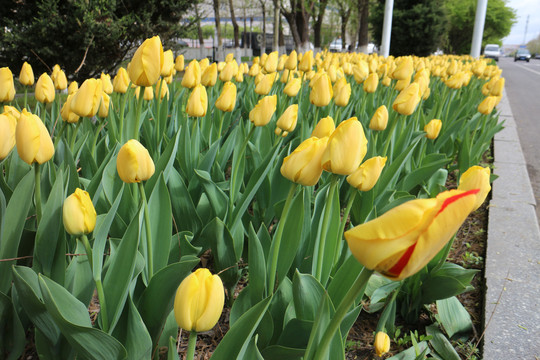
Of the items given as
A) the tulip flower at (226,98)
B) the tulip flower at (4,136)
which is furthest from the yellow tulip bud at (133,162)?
the tulip flower at (226,98)

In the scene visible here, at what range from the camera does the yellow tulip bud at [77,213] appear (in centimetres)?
91

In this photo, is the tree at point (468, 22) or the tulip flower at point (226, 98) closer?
the tulip flower at point (226, 98)

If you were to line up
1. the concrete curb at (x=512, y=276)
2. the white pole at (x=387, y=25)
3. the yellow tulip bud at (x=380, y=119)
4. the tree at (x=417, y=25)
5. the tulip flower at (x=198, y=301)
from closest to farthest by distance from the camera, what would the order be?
the tulip flower at (x=198, y=301), the concrete curb at (x=512, y=276), the yellow tulip bud at (x=380, y=119), the white pole at (x=387, y=25), the tree at (x=417, y=25)

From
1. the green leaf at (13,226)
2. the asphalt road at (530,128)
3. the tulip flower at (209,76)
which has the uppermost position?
the tulip flower at (209,76)

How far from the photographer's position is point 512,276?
6.46ft

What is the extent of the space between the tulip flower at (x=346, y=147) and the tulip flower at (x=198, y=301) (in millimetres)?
365

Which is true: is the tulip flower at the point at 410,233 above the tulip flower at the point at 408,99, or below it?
above

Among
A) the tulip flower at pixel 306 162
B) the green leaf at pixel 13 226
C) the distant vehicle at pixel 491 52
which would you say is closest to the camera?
the tulip flower at pixel 306 162

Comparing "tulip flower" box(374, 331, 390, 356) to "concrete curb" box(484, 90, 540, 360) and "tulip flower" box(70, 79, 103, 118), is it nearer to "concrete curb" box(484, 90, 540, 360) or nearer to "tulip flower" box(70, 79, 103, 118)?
"concrete curb" box(484, 90, 540, 360)

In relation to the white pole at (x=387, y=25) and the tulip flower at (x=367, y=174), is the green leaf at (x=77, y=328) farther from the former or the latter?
the white pole at (x=387, y=25)

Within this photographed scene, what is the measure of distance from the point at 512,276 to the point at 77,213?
5.93 ft

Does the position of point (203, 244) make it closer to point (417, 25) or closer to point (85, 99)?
point (85, 99)

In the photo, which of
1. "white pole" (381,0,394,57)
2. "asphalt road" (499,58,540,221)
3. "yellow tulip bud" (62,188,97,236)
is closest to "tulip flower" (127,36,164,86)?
"yellow tulip bud" (62,188,97,236)

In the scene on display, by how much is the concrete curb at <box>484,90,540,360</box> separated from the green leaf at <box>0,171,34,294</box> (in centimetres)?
146
